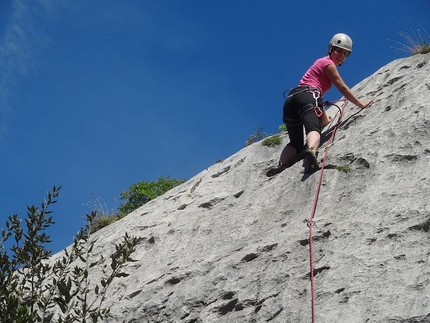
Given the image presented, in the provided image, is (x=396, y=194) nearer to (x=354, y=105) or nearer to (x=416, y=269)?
(x=416, y=269)

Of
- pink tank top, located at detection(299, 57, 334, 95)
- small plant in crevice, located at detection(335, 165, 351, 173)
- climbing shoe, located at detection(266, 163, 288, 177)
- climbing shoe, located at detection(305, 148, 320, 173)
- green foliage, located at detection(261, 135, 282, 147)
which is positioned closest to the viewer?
small plant in crevice, located at detection(335, 165, 351, 173)

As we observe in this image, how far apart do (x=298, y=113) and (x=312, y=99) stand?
0.29 m

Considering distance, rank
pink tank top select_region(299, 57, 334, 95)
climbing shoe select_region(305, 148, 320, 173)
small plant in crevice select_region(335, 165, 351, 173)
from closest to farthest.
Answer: small plant in crevice select_region(335, 165, 351, 173) → climbing shoe select_region(305, 148, 320, 173) → pink tank top select_region(299, 57, 334, 95)

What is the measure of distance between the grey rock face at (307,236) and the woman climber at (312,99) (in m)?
0.36

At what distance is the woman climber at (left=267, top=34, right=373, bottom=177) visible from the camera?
888 cm

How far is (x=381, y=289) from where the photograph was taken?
207 inches

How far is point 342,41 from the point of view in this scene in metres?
9.32

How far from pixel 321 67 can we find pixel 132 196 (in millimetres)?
10250

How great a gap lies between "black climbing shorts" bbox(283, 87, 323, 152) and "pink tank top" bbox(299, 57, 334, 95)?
0.17m

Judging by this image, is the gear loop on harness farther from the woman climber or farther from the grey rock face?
the grey rock face

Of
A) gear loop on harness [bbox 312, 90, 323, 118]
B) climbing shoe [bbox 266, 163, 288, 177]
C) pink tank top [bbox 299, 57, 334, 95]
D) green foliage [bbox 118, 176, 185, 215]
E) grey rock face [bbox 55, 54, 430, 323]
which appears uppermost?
green foliage [bbox 118, 176, 185, 215]

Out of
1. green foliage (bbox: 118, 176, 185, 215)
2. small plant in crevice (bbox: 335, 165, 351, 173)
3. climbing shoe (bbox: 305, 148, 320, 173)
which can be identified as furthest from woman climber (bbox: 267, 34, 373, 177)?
green foliage (bbox: 118, 176, 185, 215)

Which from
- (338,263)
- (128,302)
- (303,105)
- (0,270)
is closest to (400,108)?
(303,105)

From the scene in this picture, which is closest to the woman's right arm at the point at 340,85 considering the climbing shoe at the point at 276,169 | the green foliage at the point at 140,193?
the climbing shoe at the point at 276,169
